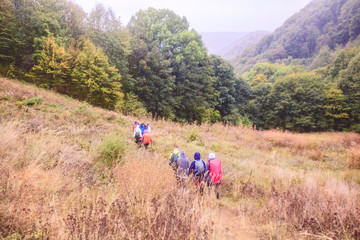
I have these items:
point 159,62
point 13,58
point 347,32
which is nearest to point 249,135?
point 159,62

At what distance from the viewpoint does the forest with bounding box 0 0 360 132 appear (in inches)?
588

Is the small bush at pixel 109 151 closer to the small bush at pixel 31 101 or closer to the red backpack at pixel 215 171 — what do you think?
the red backpack at pixel 215 171

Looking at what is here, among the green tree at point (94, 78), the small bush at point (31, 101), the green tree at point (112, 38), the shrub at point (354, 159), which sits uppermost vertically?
the green tree at point (112, 38)

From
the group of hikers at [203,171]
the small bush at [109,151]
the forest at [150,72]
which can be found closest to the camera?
the small bush at [109,151]

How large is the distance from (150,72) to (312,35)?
327ft

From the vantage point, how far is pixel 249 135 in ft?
46.4

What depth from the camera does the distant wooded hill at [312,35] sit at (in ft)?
226

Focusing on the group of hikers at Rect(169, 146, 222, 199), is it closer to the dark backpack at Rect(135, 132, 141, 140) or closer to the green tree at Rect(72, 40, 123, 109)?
the dark backpack at Rect(135, 132, 141, 140)

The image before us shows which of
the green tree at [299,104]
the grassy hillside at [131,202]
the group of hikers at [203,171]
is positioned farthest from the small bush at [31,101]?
the green tree at [299,104]

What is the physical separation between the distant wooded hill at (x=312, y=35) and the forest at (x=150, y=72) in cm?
4680

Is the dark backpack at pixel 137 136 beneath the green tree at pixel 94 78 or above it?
beneath

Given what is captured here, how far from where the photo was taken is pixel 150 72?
781 inches

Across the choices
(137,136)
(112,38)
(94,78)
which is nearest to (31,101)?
(137,136)

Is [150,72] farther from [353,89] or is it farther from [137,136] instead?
[353,89]
